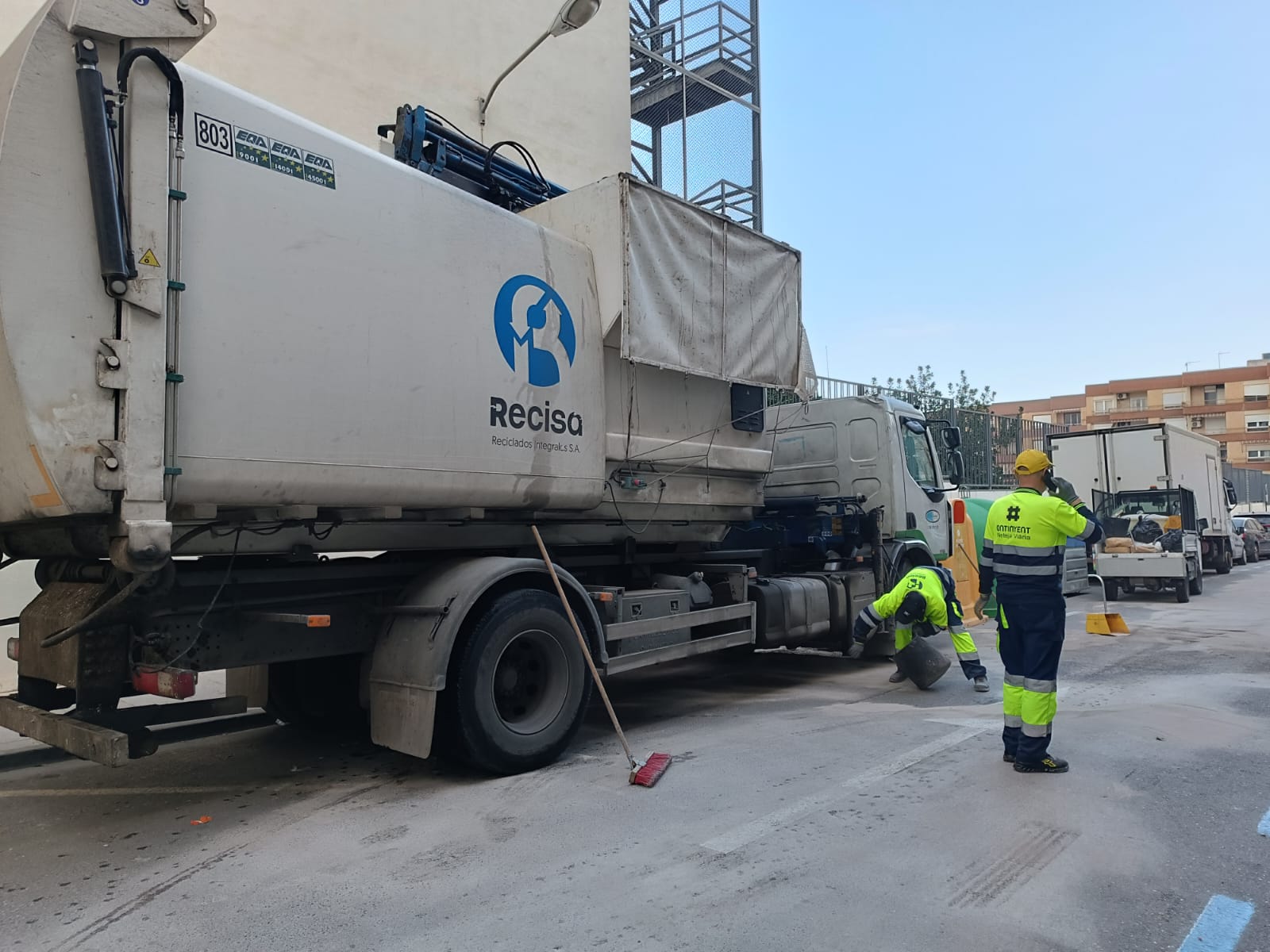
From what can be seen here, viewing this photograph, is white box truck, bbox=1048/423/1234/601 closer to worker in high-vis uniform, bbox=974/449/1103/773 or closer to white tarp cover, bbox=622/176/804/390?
white tarp cover, bbox=622/176/804/390

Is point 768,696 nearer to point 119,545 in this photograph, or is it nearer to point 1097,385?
point 119,545

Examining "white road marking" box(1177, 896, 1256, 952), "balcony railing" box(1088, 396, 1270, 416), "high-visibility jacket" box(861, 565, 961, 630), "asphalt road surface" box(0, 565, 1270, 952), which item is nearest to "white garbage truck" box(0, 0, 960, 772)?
"asphalt road surface" box(0, 565, 1270, 952)

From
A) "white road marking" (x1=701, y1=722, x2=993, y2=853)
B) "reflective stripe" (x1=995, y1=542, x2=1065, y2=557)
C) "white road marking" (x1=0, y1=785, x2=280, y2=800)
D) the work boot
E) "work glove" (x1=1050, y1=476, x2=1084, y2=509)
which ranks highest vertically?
"work glove" (x1=1050, y1=476, x2=1084, y2=509)

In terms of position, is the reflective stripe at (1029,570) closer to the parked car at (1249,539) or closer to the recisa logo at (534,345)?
the recisa logo at (534,345)

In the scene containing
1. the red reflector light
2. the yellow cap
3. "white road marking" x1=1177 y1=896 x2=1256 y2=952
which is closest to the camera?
"white road marking" x1=1177 y1=896 x2=1256 y2=952

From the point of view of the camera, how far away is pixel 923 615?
6.97 metres

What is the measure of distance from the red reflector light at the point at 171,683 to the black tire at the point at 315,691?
153 centimetres

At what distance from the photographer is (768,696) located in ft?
24.0

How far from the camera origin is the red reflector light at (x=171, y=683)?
396 centimetres

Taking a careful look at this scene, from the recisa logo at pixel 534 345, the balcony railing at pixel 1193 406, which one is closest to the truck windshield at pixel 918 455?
the recisa logo at pixel 534 345

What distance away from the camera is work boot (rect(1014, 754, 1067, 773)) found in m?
4.76

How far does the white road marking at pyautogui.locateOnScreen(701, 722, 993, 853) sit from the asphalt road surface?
0.02 m

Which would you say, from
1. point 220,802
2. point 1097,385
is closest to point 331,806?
point 220,802

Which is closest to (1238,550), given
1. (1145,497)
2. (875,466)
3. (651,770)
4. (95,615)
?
(1145,497)
